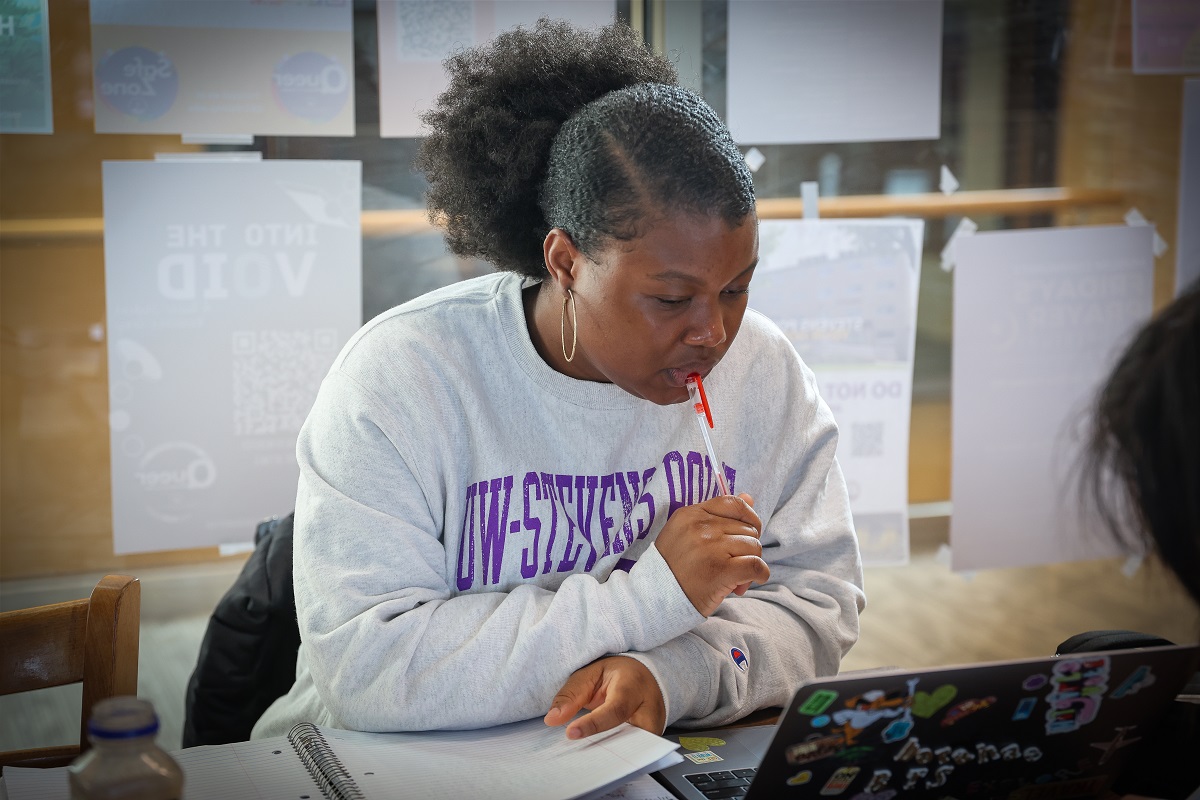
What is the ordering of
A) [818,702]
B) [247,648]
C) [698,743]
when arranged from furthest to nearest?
[247,648], [698,743], [818,702]

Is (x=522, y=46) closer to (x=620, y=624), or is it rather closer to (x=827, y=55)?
(x=620, y=624)

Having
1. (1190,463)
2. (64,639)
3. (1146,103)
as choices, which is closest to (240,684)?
(64,639)

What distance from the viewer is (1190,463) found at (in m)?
0.72

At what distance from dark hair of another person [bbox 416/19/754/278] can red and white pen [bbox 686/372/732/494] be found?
19cm

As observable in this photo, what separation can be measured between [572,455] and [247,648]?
1.75 ft

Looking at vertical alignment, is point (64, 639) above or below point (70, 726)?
above

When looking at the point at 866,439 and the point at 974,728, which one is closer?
the point at 974,728

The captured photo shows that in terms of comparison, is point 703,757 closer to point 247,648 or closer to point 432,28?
point 247,648

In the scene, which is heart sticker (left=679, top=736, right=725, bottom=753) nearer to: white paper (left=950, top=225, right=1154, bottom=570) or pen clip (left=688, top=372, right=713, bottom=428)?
pen clip (left=688, top=372, right=713, bottom=428)

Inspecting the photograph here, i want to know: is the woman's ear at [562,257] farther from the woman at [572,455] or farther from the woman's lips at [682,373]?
the woman's lips at [682,373]

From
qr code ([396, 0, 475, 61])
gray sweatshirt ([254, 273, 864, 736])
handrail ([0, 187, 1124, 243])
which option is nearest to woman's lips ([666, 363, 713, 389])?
gray sweatshirt ([254, 273, 864, 736])

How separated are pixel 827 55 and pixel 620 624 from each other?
172 cm

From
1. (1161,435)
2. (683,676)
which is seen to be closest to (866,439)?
(683,676)

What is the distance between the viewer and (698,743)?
3.59 ft
